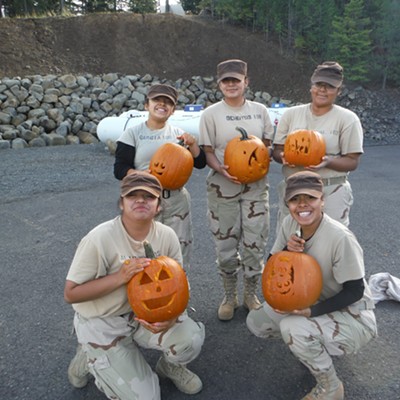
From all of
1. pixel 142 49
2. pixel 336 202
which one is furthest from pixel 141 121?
pixel 142 49

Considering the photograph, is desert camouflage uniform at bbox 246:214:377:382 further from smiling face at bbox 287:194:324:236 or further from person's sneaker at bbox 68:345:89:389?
person's sneaker at bbox 68:345:89:389

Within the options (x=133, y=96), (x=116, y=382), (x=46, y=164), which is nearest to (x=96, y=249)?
(x=116, y=382)

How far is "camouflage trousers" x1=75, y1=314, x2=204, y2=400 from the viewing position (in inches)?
98.2

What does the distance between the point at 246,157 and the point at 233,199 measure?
1.53 feet


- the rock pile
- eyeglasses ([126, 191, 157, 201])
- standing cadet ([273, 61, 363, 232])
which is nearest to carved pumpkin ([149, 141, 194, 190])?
eyeglasses ([126, 191, 157, 201])

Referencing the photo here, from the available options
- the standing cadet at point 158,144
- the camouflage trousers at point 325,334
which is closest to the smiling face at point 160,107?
the standing cadet at point 158,144

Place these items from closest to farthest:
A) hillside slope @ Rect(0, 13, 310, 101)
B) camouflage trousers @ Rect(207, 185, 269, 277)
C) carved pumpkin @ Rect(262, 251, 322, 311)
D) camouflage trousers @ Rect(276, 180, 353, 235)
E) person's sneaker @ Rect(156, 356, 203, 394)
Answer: carved pumpkin @ Rect(262, 251, 322, 311)
person's sneaker @ Rect(156, 356, 203, 394)
camouflage trousers @ Rect(276, 180, 353, 235)
camouflage trousers @ Rect(207, 185, 269, 277)
hillside slope @ Rect(0, 13, 310, 101)

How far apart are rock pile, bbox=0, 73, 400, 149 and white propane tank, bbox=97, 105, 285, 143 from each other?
5.83 ft

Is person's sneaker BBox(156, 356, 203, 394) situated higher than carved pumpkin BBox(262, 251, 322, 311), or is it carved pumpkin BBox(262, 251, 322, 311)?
carved pumpkin BBox(262, 251, 322, 311)

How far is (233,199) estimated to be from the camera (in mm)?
3635

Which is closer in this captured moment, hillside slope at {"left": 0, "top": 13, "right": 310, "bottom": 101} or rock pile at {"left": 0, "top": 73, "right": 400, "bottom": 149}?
rock pile at {"left": 0, "top": 73, "right": 400, "bottom": 149}

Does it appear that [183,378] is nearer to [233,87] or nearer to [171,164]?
[171,164]

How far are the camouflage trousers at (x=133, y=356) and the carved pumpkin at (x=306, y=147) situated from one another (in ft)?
5.12

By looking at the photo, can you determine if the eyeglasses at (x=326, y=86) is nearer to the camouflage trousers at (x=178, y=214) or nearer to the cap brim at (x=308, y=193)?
the cap brim at (x=308, y=193)
